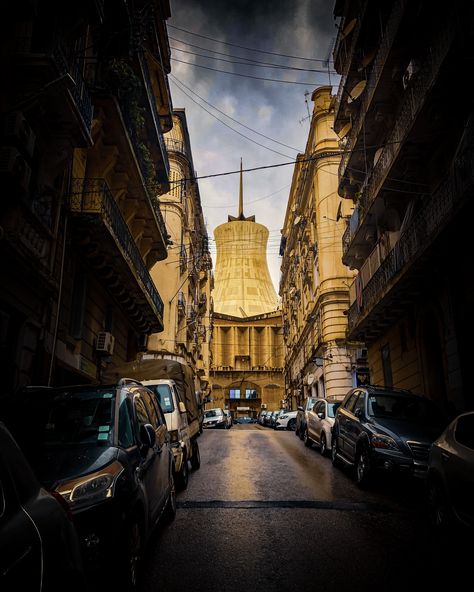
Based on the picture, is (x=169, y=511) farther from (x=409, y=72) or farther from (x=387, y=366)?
(x=387, y=366)

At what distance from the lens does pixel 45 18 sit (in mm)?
10633

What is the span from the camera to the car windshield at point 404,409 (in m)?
10.4

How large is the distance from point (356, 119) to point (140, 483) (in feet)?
62.1

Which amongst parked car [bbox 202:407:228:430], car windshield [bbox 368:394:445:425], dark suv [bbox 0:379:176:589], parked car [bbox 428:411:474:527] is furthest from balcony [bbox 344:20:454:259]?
parked car [bbox 202:407:228:430]

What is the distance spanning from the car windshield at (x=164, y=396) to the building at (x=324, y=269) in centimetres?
1792

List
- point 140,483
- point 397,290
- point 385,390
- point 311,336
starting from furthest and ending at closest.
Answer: point 311,336 → point 397,290 → point 385,390 → point 140,483

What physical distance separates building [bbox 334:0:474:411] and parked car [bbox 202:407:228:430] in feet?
58.4

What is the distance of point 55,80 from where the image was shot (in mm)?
9625

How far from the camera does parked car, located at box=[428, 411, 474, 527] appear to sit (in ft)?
18.0

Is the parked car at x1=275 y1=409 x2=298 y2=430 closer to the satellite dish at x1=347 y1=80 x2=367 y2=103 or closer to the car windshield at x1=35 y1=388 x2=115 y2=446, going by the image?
the satellite dish at x1=347 y1=80 x2=367 y2=103

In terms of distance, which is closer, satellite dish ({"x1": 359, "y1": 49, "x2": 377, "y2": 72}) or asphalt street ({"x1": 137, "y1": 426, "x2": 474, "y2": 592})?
asphalt street ({"x1": 137, "y1": 426, "x2": 474, "y2": 592})

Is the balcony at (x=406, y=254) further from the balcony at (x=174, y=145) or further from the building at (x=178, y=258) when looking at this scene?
the balcony at (x=174, y=145)

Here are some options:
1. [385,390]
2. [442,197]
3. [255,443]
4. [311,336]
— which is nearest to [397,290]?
[442,197]

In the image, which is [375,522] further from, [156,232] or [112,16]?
[156,232]
